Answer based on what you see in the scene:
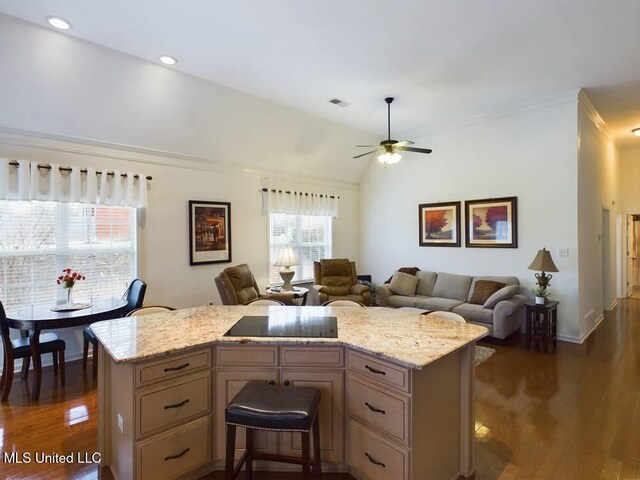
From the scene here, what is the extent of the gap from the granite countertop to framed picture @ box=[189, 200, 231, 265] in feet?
7.80

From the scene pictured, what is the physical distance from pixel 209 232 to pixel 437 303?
3681 mm

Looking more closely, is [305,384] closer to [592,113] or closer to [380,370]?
[380,370]

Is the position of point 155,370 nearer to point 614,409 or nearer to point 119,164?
point 119,164

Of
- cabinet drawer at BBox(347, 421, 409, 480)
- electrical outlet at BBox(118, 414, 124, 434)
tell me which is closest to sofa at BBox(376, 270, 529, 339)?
cabinet drawer at BBox(347, 421, 409, 480)

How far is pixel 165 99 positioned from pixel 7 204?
2.01 meters

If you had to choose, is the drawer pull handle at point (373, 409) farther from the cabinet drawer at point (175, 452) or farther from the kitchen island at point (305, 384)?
the cabinet drawer at point (175, 452)

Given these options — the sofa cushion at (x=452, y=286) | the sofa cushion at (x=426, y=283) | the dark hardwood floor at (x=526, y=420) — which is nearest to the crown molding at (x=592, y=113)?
the sofa cushion at (x=452, y=286)

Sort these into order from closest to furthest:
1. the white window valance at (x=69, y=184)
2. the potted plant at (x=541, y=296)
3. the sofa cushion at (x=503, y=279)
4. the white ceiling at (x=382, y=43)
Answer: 1. the white ceiling at (x=382, y=43)
2. the white window valance at (x=69, y=184)
3. the potted plant at (x=541, y=296)
4. the sofa cushion at (x=503, y=279)

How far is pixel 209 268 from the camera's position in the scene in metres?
5.23

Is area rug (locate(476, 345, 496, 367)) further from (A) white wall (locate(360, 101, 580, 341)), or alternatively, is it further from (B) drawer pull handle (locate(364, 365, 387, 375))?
(B) drawer pull handle (locate(364, 365, 387, 375))

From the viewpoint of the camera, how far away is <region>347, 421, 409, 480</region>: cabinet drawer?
180cm

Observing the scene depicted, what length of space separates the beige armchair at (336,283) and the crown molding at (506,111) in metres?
2.82

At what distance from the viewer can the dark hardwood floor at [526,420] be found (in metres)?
2.23

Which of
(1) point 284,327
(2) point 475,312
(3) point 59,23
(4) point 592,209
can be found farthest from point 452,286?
(3) point 59,23
